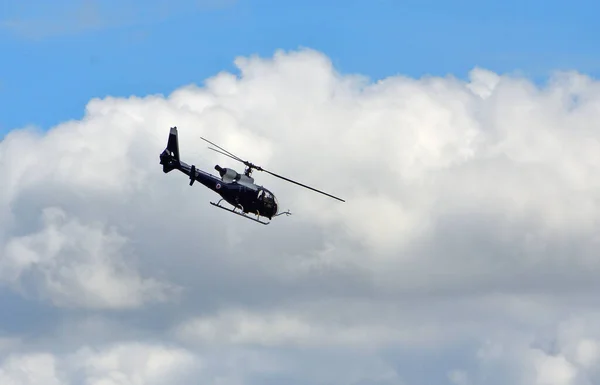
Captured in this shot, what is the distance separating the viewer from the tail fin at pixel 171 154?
104m

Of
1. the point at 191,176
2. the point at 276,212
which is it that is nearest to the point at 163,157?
the point at 191,176

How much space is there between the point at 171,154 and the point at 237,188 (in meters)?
8.53

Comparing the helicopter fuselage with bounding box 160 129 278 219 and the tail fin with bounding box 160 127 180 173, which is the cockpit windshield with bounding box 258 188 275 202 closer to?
the helicopter fuselage with bounding box 160 129 278 219

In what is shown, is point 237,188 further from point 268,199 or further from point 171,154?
point 171,154

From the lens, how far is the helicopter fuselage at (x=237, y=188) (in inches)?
4050

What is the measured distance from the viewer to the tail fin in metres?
104

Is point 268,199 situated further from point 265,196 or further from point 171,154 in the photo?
point 171,154

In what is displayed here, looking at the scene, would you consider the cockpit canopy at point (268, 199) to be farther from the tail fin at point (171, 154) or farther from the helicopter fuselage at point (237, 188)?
the tail fin at point (171, 154)

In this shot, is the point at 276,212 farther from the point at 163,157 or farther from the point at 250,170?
the point at 163,157

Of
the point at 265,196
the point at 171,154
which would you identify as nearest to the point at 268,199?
the point at 265,196

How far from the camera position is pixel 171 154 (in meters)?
104

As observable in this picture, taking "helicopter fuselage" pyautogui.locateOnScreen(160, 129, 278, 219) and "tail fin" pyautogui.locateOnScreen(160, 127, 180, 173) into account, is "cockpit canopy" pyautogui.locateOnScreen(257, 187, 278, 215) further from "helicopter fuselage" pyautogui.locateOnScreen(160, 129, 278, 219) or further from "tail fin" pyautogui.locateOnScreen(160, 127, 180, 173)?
"tail fin" pyautogui.locateOnScreen(160, 127, 180, 173)

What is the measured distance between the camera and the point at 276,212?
343ft

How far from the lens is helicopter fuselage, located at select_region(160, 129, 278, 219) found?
103 meters
